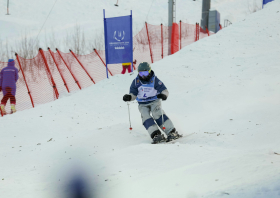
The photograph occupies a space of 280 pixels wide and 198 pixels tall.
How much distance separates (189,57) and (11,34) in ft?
66.4

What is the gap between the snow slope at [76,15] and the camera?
24.9 meters

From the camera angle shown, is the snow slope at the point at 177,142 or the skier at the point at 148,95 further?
the skier at the point at 148,95

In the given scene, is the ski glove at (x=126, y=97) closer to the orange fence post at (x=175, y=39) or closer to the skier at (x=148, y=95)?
the skier at (x=148, y=95)

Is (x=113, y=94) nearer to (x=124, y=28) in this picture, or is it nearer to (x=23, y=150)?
(x=124, y=28)

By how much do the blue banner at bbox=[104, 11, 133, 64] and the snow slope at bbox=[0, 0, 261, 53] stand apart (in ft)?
45.7

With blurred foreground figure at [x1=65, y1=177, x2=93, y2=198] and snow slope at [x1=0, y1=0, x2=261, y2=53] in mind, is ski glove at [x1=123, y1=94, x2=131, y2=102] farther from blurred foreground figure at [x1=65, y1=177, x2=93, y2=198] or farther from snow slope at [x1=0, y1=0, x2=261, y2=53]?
snow slope at [x1=0, y1=0, x2=261, y2=53]

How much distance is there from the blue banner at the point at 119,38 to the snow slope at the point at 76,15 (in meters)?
13.9

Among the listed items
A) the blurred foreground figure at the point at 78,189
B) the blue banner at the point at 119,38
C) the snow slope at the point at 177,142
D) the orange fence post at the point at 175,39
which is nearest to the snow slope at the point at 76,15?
the orange fence post at the point at 175,39

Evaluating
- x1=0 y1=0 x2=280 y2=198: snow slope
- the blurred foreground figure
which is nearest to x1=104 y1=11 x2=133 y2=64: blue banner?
x1=0 y1=0 x2=280 y2=198: snow slope

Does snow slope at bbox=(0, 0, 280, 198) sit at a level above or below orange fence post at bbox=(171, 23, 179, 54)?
below

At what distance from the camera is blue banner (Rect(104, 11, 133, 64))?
910cm

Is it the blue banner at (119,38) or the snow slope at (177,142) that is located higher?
the blue banner at (119,38)

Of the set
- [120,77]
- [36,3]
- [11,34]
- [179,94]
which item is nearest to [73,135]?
[179,94]

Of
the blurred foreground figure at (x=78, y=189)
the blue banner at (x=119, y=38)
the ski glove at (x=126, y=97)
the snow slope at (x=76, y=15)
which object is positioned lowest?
the blurred foreground figure at (x=78, y=189)
